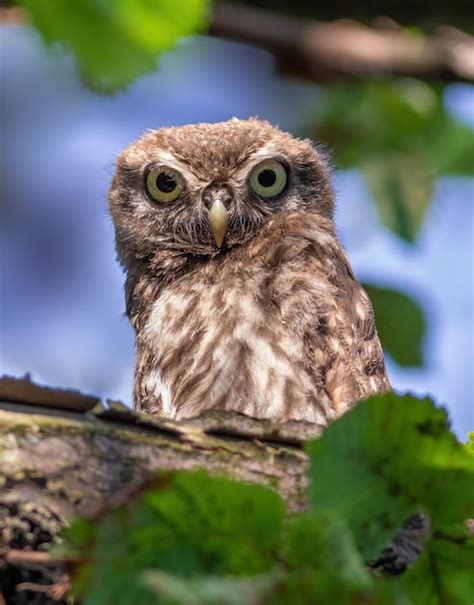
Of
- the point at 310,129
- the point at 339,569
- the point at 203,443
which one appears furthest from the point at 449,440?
the point at 310,129

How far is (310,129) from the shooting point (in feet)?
14.4

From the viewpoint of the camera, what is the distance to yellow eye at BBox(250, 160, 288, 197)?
445 cm

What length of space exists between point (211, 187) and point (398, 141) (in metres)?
1.02

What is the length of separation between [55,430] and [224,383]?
64.9 inches

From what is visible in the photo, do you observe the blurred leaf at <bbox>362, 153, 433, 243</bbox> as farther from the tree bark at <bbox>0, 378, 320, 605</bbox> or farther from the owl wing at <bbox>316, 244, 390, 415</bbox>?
the tree bark at <bbox>0, 378, 320, 605</bbox>

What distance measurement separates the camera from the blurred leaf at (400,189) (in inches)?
143

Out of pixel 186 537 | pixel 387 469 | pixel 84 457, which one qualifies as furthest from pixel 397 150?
pixel 186 537

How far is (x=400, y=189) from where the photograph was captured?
3.78 metres

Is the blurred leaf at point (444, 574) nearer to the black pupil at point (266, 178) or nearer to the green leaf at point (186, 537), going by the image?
the green leaf at point (186, 537)

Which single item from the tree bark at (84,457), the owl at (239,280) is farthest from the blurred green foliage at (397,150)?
the tree bark at (84,457)

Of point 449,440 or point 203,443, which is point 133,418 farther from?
point 449,440

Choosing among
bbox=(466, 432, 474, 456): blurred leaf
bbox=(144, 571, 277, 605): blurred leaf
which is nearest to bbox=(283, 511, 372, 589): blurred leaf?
bbox=(144, 571, 277, 605): blurred leaf

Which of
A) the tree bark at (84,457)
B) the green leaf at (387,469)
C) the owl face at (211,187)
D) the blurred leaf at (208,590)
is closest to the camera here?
the blurred leaf at (208,590)

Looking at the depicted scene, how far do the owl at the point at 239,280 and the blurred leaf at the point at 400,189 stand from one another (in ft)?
0.94
